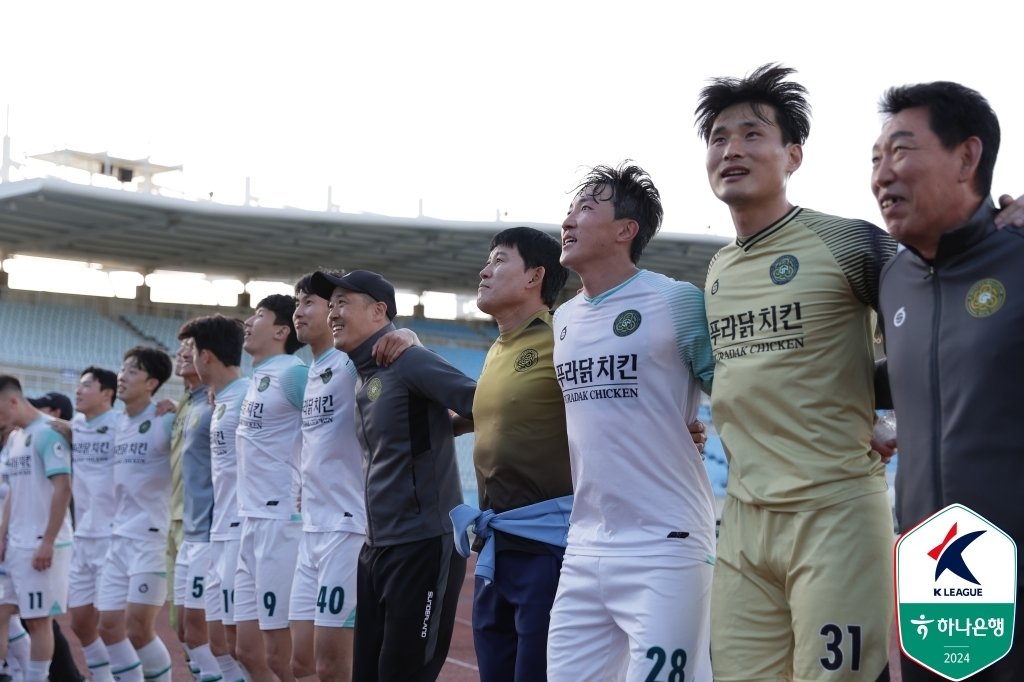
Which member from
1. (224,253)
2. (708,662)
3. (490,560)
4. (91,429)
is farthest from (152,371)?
(224,253)

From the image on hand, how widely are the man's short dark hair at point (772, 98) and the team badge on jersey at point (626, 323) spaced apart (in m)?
0.63

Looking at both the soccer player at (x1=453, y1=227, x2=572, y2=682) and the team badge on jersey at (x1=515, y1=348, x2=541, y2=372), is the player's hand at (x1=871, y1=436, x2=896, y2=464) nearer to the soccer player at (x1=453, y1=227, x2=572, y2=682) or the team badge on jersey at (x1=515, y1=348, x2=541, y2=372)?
the soccer player at (x1=453, y1=227, x2=572, y2=682)

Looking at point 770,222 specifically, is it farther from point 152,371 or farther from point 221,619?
point 152,371

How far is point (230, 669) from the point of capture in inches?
290

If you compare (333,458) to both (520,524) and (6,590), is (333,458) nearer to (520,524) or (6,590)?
(520,524)

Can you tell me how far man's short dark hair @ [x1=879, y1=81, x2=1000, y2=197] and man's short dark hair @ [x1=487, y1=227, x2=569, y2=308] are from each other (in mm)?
2181

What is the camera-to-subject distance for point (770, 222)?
3816mm

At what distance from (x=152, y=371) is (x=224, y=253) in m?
23.5

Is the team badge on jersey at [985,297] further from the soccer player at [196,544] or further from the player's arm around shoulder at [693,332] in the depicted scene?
the soccer player at [196,544]

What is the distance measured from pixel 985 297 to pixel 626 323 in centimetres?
155

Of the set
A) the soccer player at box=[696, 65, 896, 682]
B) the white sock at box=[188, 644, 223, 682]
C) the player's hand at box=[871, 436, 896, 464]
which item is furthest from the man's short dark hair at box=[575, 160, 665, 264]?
the white sock at box=[188, 644, 223, 682]

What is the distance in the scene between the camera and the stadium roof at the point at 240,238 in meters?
27.6

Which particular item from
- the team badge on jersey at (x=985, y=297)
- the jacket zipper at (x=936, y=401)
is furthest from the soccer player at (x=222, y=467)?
the team badge on jersey at (x=985, y=297)

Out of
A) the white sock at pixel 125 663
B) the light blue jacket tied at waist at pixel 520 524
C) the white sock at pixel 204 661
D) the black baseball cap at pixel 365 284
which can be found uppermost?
the black baseball cap at pixel 365 284
